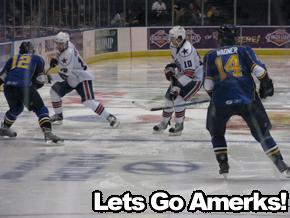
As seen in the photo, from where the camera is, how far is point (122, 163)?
716 centimetres

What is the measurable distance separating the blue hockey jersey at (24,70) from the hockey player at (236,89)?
245 cm

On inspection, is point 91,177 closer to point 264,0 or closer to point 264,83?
point 264,83

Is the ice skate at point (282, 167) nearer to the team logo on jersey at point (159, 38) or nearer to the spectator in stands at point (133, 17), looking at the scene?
the team logo on jersey at point (159, 38)

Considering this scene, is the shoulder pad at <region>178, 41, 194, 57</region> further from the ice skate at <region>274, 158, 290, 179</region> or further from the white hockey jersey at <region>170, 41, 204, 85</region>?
the ice skate at <region>274, 158, 290, 179</region>

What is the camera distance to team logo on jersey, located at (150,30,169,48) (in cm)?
2423

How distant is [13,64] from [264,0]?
18859 mm

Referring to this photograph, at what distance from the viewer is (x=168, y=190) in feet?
19.6

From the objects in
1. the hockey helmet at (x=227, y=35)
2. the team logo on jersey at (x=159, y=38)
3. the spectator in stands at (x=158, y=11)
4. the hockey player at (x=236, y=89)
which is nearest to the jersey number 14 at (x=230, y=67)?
the hockey player at (x=236, y=89)

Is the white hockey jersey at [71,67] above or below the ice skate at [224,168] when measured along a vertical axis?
above

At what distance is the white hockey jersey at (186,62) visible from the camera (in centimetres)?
868

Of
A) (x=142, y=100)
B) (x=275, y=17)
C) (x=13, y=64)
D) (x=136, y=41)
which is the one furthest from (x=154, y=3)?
(x=13, y=64)

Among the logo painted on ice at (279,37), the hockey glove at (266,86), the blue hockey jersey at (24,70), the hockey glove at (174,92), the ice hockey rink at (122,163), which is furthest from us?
the logo painted on ice at (279,37)

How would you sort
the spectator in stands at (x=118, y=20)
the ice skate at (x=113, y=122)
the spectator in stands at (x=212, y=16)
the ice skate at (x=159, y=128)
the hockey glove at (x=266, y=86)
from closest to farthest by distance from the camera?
the hockey glove at (x=266, y=86)
the ice skate at (x=159, y=128)
the ice skate at (x=113, y=122)
the spectator in stands at (x=118, y=20)
the spectator in stands at (x=212, y=16)

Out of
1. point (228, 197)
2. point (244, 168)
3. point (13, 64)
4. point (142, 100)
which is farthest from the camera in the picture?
point (142, 100)
